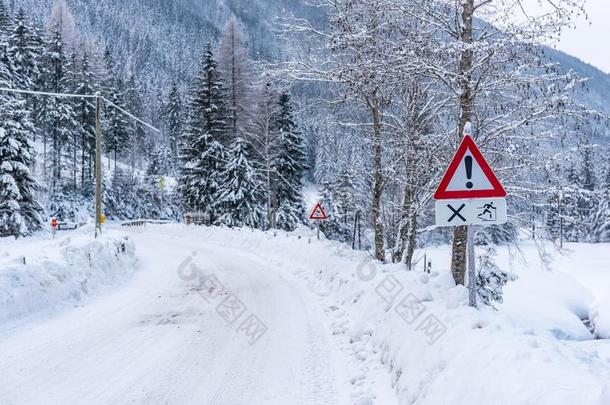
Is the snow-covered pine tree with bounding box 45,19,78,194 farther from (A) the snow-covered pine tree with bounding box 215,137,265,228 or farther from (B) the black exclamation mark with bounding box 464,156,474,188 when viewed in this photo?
(B) the black exclamation mark with bounding box 464,156,474,188

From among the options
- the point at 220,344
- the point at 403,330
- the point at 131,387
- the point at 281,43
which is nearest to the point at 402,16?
the point at 281,43

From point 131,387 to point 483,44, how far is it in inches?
255

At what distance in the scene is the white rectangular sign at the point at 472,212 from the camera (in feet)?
16.2

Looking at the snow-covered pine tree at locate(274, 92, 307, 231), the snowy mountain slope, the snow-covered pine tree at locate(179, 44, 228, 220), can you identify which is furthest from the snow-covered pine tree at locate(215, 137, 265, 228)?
the snowy mountain slope

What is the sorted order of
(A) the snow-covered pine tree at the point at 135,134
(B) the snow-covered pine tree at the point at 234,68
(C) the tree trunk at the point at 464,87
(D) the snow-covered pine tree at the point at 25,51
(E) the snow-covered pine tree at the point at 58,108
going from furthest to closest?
(A) the snow-covered pine tree at the point at 135,134 < (E) the snow-covered pine tree at the point at 58,108 < (D) the snow-covered pine tree at the point at 25,51 < (B) the snow-covered pine tree at the point at 234,68 < (C) the tree trunk at the point at 464,87

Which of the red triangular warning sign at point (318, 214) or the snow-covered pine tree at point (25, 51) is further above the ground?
the snow-covered pine tree at point (25, 51)

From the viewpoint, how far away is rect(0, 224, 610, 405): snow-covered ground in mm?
3605

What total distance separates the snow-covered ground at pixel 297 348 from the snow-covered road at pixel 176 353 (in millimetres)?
24

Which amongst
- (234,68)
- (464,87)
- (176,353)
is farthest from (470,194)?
(234,68)

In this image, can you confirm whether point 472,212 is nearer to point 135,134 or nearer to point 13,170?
point 13,170

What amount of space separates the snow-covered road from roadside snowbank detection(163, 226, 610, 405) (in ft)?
2.06

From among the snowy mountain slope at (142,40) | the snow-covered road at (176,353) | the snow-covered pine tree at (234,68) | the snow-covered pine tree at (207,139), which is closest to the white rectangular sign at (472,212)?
the snow-covered road at (176,353)

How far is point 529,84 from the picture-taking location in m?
6.89

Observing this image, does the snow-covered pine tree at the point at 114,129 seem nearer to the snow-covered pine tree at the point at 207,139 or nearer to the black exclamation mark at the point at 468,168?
the snow-covered pine tree at the point at 207,139
